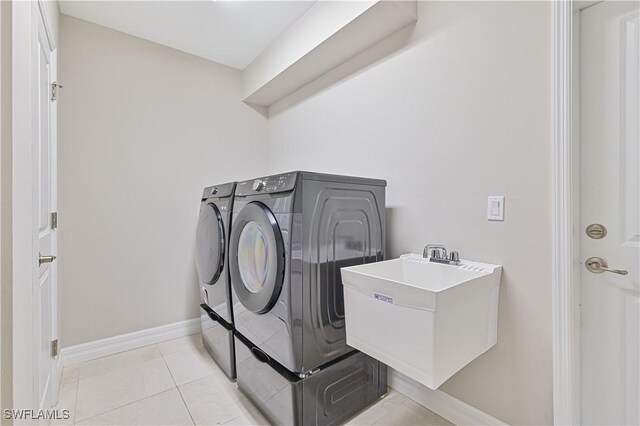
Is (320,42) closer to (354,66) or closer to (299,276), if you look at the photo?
(354,66)

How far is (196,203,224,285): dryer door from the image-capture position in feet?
6.47

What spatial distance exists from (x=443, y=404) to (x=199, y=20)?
3023 mm

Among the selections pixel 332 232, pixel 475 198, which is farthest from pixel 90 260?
pixel 475 198

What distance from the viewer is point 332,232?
1539 millimetres

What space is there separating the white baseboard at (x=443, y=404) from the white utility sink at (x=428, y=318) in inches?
16.0

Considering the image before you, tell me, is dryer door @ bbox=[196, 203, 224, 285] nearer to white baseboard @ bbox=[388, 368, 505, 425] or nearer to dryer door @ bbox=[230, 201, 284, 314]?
dryer door @ bbox=[230, 201, 284, 314]

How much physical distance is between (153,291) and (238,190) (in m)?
1.43

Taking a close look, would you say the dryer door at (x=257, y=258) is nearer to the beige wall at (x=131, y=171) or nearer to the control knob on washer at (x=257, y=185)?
the control knob on washer at (x=257, y=185)

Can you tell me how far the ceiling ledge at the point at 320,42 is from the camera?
68.5 inches

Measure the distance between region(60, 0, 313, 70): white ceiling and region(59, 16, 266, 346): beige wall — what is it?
0.14 metres

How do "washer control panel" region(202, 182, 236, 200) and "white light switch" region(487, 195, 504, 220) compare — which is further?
"washer control panel" region(202, 182, 236, 200)

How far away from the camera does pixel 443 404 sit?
162 centimetres

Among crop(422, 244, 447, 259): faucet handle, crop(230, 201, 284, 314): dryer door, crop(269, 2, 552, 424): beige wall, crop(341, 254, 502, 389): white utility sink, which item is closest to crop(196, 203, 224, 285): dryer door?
crop(230, 201, 284, 314): dryer door

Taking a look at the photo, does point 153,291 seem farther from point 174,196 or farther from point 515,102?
point 515,102
